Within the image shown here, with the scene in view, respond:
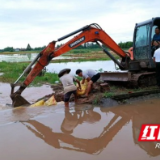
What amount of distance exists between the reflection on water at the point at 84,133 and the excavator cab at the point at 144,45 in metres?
2.10

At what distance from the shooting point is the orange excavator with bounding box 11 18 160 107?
27.4 feet

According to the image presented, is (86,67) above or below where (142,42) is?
below

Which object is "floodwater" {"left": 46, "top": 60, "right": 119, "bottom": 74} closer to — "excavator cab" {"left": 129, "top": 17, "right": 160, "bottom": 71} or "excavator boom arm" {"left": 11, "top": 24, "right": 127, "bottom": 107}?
"excavator cab" {"left": 129, "top": 17, "right": 160, "bottom": 71}

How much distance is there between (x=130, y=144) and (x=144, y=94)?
4.01 metres

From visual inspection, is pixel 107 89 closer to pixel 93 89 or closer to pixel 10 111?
pixel 93 89

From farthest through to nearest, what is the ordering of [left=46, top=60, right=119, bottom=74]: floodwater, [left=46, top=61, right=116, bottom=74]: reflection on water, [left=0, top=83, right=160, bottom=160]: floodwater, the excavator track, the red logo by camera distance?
[left=46, top=61, right=116, bottom=74]: reflection on water → [left=46, top=60, right=119, bottom=74]: floodwater → the excavator track → the red logo → [left=0, top=83, right=160, bottom=160]: floodwater

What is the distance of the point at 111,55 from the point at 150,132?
187 inches

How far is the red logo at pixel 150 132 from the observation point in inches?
190

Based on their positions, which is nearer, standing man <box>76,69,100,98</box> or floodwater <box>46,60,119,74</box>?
standing man <box>76,69,100,98</box>

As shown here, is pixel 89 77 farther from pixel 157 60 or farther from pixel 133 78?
pixel 157 60

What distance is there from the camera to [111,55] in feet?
31.4

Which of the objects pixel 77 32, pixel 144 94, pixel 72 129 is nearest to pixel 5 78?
pixel 77 32

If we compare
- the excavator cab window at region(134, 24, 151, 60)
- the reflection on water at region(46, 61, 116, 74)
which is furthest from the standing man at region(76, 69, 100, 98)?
the reflection on water at region(46, 61, 116, 74)

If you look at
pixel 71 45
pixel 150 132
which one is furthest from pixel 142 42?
pixel 150 132
